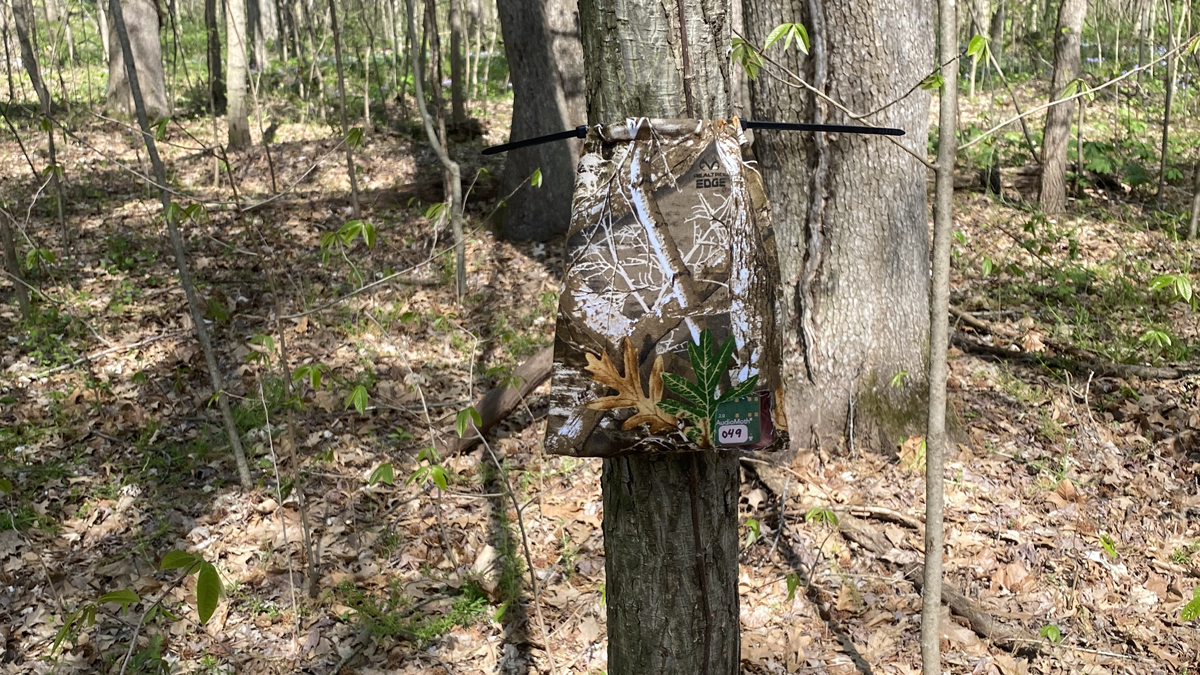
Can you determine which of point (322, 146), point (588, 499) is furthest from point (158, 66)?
point (588, 499)

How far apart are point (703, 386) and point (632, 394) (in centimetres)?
13

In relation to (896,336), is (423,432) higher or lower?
lower

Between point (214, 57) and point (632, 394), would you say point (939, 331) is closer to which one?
point (632, 394)

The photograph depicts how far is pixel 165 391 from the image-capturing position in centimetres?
494

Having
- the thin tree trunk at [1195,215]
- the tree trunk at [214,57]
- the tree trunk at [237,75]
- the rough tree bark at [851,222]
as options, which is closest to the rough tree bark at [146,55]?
the tree trunk at [214,57]

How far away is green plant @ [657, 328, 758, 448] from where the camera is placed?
4.97 ft

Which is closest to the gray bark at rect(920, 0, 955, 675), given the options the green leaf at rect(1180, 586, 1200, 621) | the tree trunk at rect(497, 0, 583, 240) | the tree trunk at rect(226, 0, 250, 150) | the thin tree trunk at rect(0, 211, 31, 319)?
the green leaf at rect(1180, 586, 1200, 621)

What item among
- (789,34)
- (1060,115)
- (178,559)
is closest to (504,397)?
(178,559)

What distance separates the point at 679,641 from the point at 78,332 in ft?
16.9

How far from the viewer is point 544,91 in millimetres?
6582

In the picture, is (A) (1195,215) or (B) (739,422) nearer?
(B) (739,422)

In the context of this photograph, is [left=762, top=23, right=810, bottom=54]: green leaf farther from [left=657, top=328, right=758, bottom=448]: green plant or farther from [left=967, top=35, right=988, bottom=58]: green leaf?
[left=657, top=328, right=758, bottom=448]: green plant

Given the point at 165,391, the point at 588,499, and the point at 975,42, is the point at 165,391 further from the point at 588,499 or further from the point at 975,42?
the point at 975,42

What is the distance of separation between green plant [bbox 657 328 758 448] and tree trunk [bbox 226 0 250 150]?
775 centimetres
